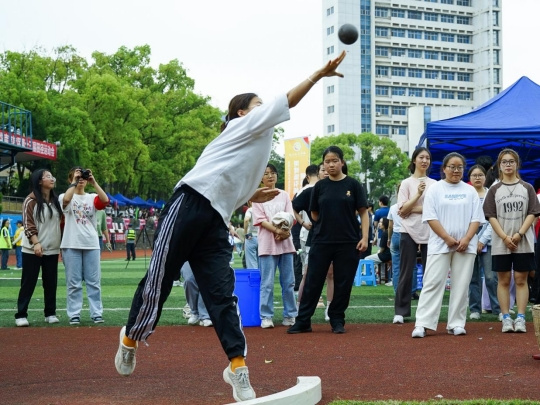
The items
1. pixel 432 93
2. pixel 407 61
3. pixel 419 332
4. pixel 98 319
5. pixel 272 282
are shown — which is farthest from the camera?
pixel 432 93

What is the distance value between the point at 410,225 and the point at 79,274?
407cm

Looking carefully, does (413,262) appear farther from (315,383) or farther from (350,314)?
(315,383)

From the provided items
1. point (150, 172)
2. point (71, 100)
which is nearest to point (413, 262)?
point (71, 100)

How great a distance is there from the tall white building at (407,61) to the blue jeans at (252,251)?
127403mm

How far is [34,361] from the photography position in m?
7.44

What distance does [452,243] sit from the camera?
9125 mm

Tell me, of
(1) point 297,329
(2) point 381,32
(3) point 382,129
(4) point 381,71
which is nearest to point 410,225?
(1) point 297,329

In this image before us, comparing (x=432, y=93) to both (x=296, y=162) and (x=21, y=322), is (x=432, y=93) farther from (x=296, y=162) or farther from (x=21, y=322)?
(x=21, y=322)

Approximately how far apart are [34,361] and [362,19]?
139 meters

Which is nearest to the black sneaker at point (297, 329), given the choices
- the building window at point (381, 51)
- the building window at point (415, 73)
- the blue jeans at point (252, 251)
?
the blue jeans at point (252, 251)

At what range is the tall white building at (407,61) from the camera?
140750mm

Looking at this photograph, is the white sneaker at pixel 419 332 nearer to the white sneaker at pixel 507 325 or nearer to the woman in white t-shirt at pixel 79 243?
the white sneaker at pixel 507 325

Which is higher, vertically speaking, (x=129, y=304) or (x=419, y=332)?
(x=419, y=332)

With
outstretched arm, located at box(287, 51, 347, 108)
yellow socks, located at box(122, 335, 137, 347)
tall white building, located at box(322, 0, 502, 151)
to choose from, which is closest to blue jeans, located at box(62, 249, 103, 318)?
yellow socks, located at box(122, 335, 137, 347)
